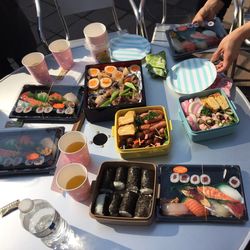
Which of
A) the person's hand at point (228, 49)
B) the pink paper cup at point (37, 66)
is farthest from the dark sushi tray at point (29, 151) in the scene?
the person's hand at point (228, 49)

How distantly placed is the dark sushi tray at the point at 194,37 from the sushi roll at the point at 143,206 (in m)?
0.79

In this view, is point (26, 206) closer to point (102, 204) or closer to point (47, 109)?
point (102, 204)

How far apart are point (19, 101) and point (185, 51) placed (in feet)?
2.78

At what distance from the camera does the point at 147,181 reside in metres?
1.09

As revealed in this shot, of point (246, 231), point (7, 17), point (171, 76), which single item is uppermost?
point (7, 17)

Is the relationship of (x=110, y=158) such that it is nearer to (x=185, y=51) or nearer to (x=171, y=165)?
(x=171, y=165)

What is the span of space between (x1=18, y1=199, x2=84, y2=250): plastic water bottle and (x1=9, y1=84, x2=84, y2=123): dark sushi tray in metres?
0.45

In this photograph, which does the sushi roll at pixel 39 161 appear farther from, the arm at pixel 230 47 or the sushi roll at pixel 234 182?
the arm at pixel 230 47

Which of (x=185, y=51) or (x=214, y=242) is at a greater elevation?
(x=185, y=51)

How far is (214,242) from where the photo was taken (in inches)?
37.8

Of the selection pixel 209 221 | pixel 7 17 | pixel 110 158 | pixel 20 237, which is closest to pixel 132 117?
pixel 110 158

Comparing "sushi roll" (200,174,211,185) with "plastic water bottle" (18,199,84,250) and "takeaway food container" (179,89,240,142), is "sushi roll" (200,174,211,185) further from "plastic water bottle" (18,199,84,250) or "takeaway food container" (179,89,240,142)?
"plastic water bottle" (18,199,84,250)

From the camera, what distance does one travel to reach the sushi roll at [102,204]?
3.40 ft

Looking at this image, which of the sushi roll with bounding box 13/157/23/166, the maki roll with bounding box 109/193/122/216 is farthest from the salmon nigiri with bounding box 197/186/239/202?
the sushi roll with bounding box 13/157/23/166
